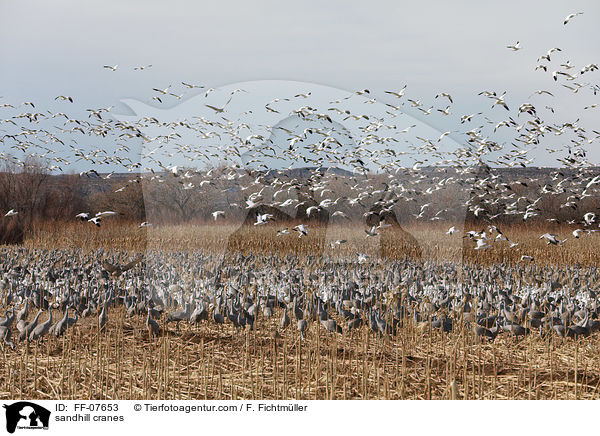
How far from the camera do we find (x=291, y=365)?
15.3ft

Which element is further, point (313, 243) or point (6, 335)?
point (313, 243)

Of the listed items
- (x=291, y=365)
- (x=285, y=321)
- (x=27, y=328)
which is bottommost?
(x=291, y=365)

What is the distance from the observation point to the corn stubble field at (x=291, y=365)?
4145 millimetres

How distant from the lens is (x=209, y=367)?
4.57 m

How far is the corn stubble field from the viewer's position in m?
4.14

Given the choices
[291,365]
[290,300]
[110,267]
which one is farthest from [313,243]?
[291,365]

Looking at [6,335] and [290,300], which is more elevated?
[6,335]

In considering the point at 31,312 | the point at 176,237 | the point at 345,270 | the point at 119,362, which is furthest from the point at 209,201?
the point at 119,362

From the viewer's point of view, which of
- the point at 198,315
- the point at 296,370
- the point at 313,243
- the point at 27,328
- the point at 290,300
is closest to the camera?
the point at 296,370

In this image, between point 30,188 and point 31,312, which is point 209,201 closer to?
point 30,188
